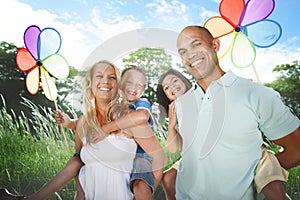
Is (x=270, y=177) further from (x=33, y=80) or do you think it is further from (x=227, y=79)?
(x=33, y=80)

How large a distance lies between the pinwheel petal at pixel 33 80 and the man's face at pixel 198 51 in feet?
3.14

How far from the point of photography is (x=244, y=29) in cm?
195

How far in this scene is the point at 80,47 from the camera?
7.75 ft

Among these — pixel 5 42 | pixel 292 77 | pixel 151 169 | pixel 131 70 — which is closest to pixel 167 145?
pixel 151 169

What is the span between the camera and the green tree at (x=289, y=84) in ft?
7.13

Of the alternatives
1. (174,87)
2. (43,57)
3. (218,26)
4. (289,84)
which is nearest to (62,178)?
(43,57)

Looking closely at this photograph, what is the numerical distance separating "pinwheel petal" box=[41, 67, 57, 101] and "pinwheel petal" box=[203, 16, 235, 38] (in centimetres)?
99

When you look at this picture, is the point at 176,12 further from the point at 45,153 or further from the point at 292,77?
the point at 45,153

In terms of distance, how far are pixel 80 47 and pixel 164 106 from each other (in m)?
0.72

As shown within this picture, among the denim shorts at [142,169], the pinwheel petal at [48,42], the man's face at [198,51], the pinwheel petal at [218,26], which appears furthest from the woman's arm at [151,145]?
the pinwheel petal at [48,42]

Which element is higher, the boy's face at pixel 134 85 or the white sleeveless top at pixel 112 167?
the boy's face at pixel 134 85

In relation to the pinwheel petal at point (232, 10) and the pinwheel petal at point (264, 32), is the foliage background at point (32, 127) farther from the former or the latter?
the pinwheel petal at point (232, 10)

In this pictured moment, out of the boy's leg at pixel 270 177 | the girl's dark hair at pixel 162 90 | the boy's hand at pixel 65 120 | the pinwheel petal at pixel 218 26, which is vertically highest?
the pinwheel petal at pixel 218 26

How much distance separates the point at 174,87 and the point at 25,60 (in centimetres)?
98
